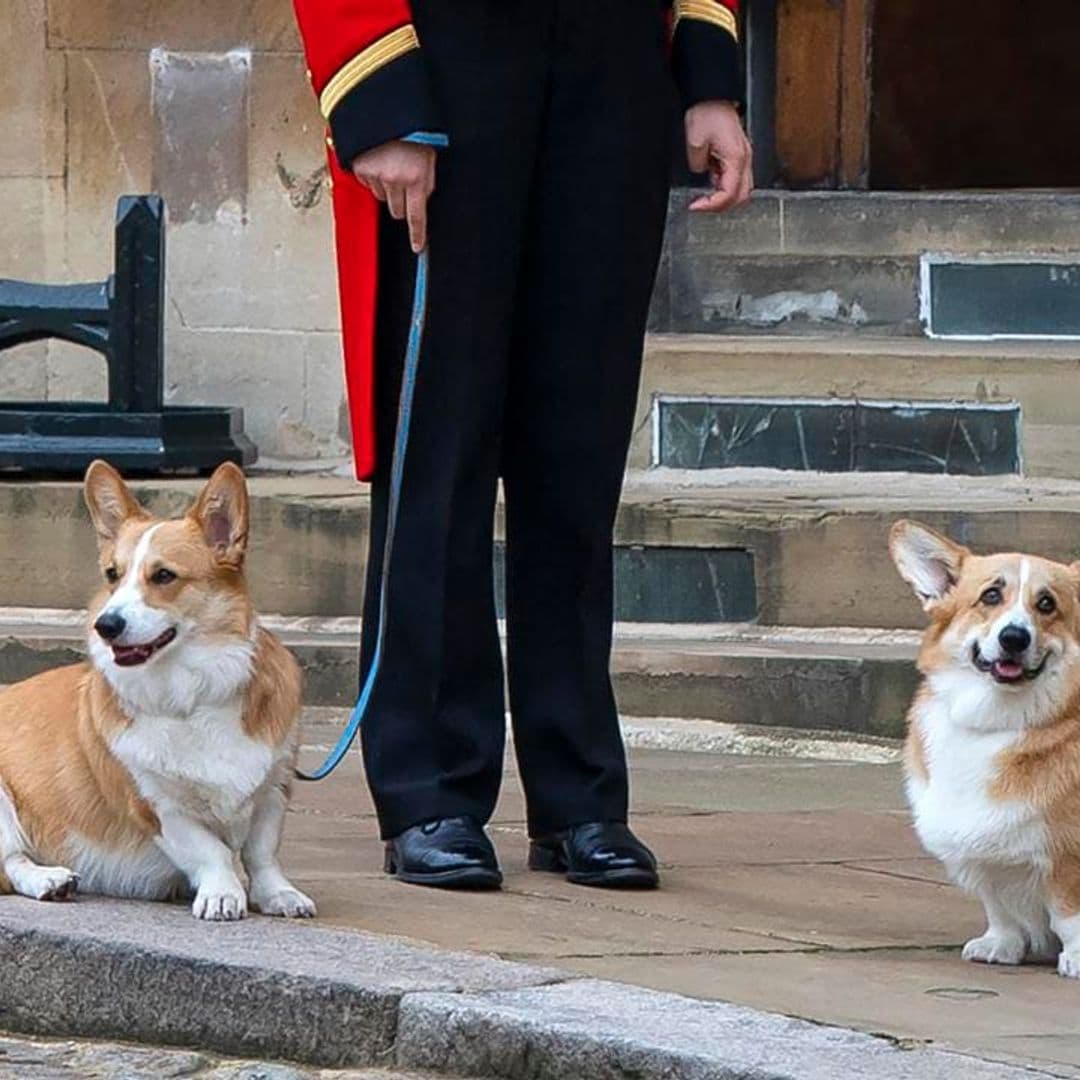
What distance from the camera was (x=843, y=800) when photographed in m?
5.70

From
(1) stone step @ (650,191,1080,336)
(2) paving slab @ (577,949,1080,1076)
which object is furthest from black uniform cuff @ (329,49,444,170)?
(1) stone step @ (650,191,1080,336)

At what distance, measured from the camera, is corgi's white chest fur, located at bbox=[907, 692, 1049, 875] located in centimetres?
420

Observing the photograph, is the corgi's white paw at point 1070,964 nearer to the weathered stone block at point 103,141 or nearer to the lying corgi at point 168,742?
the lying corgi at point 168,742

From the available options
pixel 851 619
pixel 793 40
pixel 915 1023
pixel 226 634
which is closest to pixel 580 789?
pixel 226 634

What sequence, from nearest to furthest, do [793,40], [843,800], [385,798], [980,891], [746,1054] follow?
1. [746,1054]
2. [980,891]
3. [385,798]
4. [843,800]
5. [793,40]

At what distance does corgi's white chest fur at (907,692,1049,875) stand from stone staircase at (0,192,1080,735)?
189 cm

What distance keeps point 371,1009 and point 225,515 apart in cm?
83

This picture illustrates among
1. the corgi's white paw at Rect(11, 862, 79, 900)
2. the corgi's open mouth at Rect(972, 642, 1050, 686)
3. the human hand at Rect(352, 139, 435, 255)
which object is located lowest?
the corgi's white paw at Rect(11, 862, 79, 900)

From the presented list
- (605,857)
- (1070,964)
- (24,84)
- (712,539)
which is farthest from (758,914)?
(24,84)

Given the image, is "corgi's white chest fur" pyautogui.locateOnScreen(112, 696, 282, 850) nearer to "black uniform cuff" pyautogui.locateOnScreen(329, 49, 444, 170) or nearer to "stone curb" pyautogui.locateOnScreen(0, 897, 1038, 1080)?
"stone curb" pyautogui.locateOnScreen(0, 897, 1038, 1080)

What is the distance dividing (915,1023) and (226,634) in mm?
1147

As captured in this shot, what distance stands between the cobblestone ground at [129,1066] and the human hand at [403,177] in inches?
47.5

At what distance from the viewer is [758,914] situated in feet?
14.8

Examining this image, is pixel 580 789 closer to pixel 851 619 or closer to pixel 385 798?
pixel 385 798
